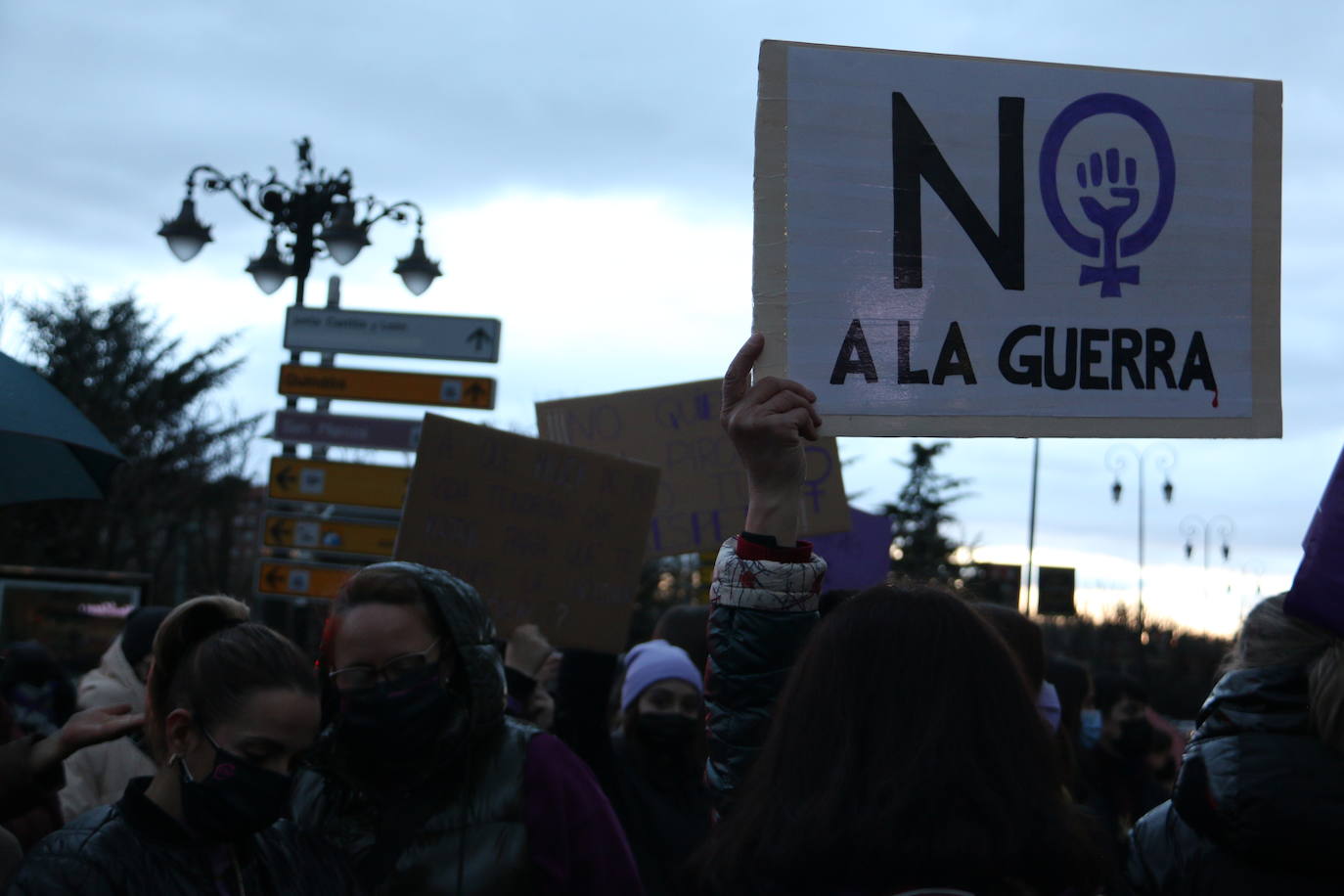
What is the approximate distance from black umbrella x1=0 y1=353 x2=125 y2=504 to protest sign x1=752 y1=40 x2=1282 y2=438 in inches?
88.3

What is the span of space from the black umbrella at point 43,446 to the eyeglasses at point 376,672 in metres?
1.66

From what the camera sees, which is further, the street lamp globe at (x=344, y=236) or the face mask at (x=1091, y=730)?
the street lamp globe at (x=344, y=236)

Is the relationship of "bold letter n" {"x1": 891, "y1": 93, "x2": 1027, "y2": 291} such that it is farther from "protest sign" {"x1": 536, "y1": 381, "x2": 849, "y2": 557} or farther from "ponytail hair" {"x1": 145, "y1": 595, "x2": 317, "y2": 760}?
"protest sign" {"x1": 536, "y1": 381, "x2": 849, "y2": 557}

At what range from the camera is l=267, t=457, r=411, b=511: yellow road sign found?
11.9 meters

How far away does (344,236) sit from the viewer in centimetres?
1354

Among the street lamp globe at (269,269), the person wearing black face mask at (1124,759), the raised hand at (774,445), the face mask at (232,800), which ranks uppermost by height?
the street lamp globe at (269,269)

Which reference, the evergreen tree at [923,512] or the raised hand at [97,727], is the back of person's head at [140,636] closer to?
the raised hand at [97,727]

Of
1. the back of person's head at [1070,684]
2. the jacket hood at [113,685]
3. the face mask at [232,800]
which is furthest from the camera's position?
the back of person's head at [1070,684]

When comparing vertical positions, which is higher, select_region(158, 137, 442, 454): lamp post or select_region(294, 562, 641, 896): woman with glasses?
select_region(158, 137, 442, 454): lamp post

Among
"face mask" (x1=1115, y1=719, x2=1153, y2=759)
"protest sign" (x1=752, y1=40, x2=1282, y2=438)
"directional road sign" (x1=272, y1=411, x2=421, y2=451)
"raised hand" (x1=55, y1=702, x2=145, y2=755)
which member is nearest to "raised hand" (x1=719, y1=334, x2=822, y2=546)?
"protest sign" (x1=752, y1=40, x2=1282, y2=438)

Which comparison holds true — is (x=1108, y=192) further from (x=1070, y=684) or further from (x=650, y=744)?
(x=1070, y=684)

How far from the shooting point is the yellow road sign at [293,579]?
1244 cm

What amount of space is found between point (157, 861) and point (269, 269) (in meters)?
12.1

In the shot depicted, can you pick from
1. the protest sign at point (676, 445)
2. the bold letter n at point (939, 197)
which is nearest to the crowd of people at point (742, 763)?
the bold letter n at point (939, 197)
